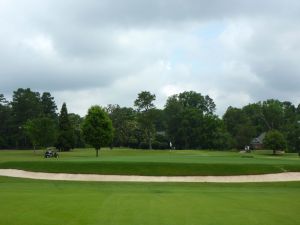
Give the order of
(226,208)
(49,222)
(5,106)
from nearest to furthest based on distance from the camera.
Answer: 1. (49,222)
2. (226,208)
3. (5,106)

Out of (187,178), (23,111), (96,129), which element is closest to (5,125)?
(23,111)

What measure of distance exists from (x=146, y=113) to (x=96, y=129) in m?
64.9

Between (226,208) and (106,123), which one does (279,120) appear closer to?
(106,123)

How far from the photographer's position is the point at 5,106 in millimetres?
151250

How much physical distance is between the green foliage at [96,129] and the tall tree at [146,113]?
56.0 metres

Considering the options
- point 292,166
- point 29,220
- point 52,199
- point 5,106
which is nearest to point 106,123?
point 292,166

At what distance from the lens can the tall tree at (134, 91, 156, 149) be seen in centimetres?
13388

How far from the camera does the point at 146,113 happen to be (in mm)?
136875

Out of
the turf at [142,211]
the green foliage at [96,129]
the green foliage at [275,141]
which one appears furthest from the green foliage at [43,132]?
the turf at [142,211]

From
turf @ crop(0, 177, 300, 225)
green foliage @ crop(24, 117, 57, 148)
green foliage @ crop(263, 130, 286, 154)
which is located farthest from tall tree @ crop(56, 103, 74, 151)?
turf @ crop(0, 177, 300, 225)

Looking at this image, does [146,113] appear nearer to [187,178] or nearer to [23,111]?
[23,111]

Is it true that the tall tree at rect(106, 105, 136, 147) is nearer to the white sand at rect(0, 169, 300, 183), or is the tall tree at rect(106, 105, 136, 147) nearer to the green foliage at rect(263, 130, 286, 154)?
the green foliage at rect(263, 130, 286, 154)

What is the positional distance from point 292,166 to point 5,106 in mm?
125172

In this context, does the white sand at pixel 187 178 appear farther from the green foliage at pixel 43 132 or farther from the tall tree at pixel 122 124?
the tall tree at pixel 122 124
